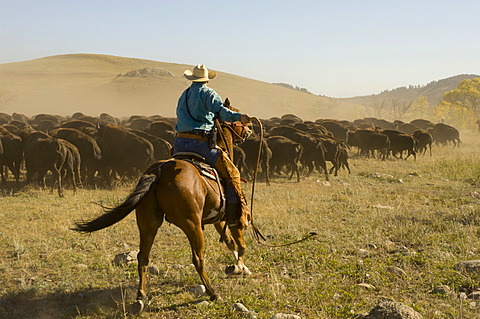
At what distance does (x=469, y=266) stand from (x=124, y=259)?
4792mm

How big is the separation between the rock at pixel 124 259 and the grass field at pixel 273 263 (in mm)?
148

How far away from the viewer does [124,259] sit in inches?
260

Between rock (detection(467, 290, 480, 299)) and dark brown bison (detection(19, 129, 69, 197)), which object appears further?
dark brown bison (detection(19, 129, 69, 197))

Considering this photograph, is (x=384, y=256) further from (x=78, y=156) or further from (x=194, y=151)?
(x=78, y=156)

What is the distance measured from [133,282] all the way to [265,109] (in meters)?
75.7

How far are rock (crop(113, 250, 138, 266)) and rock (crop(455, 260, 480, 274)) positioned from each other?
4.57m

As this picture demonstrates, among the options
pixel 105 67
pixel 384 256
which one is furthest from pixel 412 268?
pixel 105 67

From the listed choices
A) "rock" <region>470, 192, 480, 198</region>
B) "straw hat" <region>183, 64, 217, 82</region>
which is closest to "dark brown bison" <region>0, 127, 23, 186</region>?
"straw hat" <region>183, 64, 217, 82</region>

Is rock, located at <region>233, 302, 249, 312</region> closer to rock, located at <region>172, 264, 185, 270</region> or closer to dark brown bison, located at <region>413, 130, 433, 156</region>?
rock, located at <region>172, 264, 185, 270</region>

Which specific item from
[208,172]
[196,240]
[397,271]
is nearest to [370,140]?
[397,271]

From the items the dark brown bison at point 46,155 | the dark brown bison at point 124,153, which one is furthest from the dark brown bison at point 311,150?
the dark brown bison at point 46,155

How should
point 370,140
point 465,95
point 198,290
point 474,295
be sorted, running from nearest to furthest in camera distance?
point 474,295 < point 198,290 < point 370,140 < point 465,95

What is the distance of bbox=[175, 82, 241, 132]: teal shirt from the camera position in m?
5.47

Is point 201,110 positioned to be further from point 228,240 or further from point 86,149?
point 86,149
